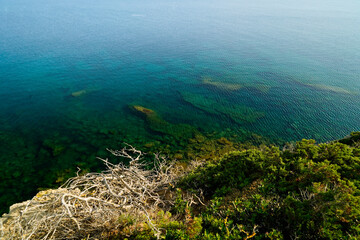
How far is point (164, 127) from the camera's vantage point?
63.6 feet

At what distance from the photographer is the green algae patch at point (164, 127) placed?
725 inches

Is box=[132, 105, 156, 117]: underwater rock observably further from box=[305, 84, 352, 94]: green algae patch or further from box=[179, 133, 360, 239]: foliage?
box=[305, 84, 352, 94]: green algae patch

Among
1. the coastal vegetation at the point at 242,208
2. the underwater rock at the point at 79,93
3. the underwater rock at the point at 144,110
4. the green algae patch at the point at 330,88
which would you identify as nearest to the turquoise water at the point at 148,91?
the underwater rock at the point at 79,93

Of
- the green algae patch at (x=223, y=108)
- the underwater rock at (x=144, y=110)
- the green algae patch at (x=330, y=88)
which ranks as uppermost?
the green algae patch at (x=330, y=88)

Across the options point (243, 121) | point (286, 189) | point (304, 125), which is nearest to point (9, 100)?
point (243, 121)

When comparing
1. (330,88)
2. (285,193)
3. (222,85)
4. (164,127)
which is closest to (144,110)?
(164,127)

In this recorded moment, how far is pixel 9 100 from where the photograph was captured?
886 inches

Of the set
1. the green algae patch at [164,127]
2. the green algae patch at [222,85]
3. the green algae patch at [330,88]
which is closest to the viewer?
the green algae patch at [164,127]

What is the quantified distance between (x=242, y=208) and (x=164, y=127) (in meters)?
13.4

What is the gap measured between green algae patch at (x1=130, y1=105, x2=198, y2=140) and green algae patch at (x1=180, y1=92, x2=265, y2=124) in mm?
4482

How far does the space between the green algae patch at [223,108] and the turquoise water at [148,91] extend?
4.6 inches

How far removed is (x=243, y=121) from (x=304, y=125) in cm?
594

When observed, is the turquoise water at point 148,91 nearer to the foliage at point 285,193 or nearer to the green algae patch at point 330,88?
the green algae patch at point 330,88

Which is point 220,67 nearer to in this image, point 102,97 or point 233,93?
point 233,93
